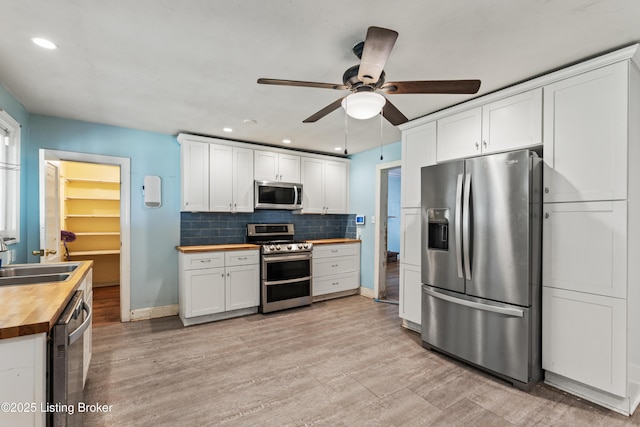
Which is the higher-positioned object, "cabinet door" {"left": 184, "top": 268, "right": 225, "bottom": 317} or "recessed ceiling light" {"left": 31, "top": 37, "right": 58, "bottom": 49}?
"recessed ceiling light" {"left": 31, "top": 37, "right": 58, "bottom": 49}

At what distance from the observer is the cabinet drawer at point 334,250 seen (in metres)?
4.61

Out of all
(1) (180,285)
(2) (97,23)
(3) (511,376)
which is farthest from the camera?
(1) (180,285)

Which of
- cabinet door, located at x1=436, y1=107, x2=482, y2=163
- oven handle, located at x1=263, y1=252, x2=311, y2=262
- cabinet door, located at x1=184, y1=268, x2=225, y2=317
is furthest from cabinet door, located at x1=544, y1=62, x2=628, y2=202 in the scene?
cabinet door, located at x1=184, y1=268, x2=225, y2=317

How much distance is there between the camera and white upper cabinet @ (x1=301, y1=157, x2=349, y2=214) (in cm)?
484

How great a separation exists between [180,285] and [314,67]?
319 cm

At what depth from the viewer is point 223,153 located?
409 centimetres

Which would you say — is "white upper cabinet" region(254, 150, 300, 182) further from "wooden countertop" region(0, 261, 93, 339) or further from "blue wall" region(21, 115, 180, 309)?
"wooden countertop" region(0, 261, 93, 339)

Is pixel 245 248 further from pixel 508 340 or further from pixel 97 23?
pixel 508 340

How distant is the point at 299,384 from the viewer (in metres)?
2.33

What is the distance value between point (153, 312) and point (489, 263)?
3.97m

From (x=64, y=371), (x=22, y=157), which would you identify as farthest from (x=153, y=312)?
(x=64, y=371)

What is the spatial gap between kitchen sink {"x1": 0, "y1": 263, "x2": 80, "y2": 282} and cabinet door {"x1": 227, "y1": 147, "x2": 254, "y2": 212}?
2.06 m

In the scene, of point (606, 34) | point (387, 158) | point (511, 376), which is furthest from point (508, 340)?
point (387, 158)

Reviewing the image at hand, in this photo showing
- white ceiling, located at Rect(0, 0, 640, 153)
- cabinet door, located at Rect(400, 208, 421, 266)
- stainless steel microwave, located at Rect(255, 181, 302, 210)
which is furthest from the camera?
stainless steel microwave, located at Rect(255, 181, 302, 210)
